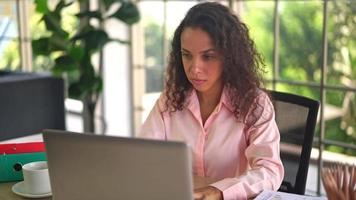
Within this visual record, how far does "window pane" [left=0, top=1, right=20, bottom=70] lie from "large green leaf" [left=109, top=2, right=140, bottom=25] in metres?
1.81

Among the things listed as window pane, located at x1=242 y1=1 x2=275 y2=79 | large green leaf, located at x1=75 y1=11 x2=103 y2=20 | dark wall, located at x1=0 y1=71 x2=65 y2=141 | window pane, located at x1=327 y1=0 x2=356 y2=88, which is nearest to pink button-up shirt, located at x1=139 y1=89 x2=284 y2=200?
window pane, located at x1=327 y1=0 x2=356 y2=88

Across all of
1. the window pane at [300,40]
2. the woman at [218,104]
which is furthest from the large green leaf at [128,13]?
the woman at [218,104]

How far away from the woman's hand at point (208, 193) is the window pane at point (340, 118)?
192cm

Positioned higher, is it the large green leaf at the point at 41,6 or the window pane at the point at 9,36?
the large green leaf at the point at 41,6

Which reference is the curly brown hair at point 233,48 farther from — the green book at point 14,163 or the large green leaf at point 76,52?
the large green leaf at point 76,52

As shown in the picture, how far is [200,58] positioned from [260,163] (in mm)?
348

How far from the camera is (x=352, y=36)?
2.86m

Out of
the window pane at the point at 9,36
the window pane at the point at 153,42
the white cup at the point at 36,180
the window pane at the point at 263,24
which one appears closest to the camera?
the white cup at the point at 36,180

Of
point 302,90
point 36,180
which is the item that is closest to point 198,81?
point 36,180

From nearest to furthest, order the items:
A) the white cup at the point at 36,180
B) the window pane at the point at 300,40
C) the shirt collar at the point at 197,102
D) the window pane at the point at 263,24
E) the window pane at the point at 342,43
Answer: the white cup at the point at 36,180 → the shirt collar at the point at 197,102 → the window pane at the point at 342,43 → the window pane at the point at 300,40 → the window pane at the point at 263,24

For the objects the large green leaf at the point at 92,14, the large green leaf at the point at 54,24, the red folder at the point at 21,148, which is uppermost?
the large green leaf at the point at 92,14

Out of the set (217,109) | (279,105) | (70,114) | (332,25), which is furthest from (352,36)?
(70,114)

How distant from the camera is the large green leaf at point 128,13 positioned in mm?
3543

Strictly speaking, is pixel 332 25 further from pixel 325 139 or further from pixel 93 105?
pixel 93 105
